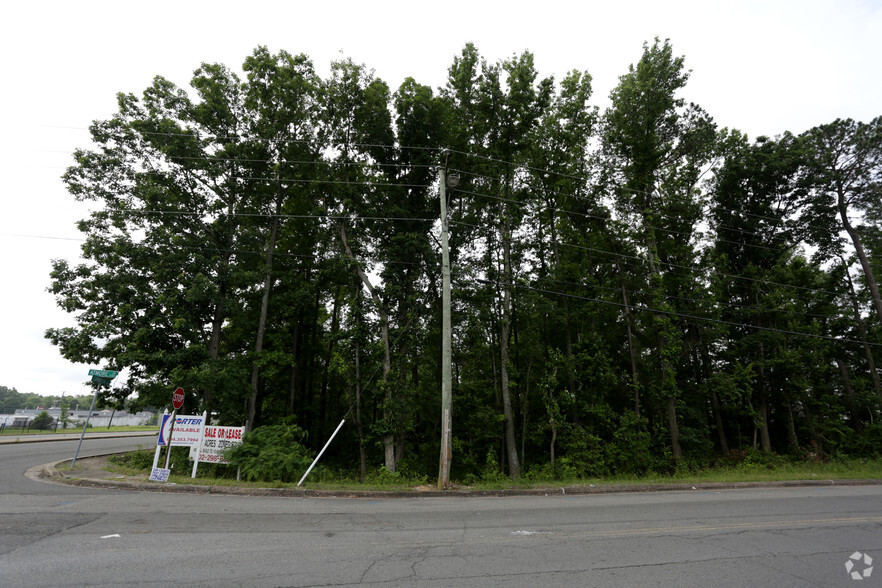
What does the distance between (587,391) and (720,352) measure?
991cm

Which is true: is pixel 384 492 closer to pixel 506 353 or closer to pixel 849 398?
pixel 506 353

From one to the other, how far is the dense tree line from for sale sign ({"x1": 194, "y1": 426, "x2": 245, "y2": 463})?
271 centimetres

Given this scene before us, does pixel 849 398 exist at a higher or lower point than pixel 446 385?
lower

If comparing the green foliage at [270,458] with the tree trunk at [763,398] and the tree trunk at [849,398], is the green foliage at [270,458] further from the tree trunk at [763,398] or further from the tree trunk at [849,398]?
the tree trunk at [849,398]

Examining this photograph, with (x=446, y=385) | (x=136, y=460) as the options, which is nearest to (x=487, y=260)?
(x=446, y=385)

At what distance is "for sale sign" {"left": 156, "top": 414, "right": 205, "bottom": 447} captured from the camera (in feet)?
39.0

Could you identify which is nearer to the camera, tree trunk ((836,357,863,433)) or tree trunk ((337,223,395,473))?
tree trunk ((337,223,395,473))

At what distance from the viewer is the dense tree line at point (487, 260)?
51.0 ft

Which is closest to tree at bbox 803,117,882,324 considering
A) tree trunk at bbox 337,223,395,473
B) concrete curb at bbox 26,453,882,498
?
concrete curb at bbox 26,453,882,498

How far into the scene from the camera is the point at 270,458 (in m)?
11.3

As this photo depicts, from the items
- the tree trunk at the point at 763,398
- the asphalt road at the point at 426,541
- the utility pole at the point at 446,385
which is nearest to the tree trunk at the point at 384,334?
the utility pole at the point at 446,385

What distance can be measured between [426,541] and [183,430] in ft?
34.0

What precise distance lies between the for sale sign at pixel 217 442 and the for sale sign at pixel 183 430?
0.26 m

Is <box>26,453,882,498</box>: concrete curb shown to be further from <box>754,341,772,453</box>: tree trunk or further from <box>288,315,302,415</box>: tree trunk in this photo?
<box>288,315,302,415</box>: tree trunk
